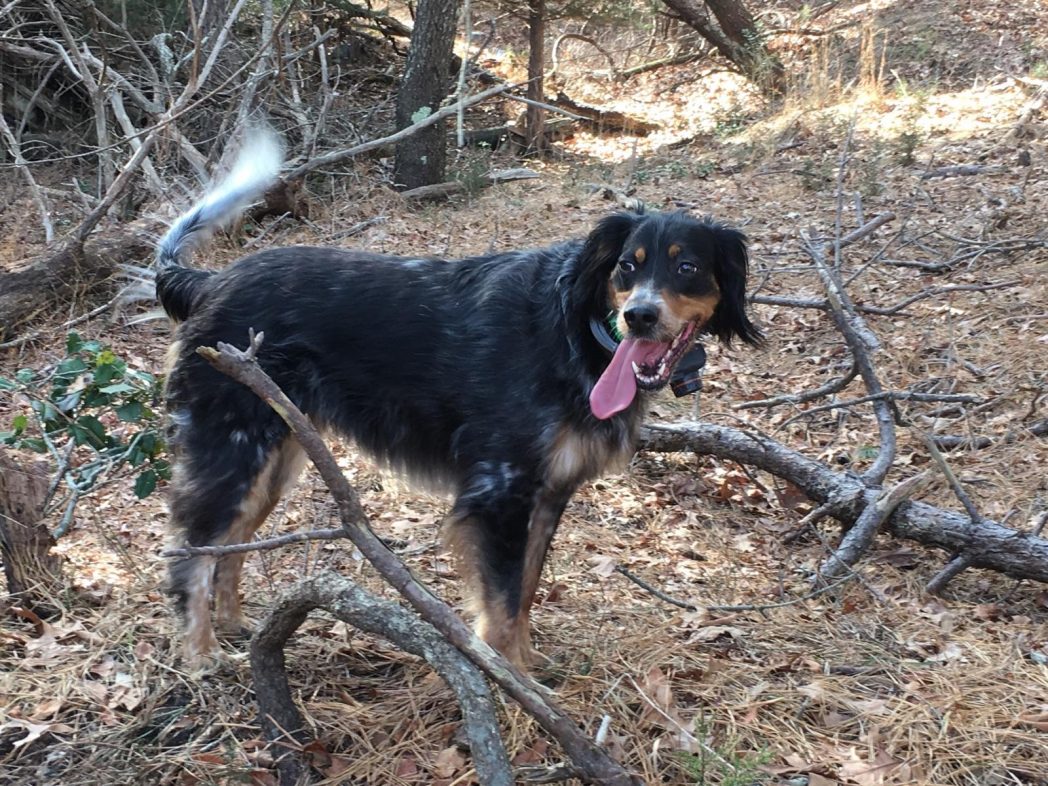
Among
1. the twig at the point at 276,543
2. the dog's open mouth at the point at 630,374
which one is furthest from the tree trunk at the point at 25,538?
the dog's open mouth at the point at 630,374

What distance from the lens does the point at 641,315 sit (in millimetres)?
3775

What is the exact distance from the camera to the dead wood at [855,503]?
4.59 m

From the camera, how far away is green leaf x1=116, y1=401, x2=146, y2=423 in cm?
459

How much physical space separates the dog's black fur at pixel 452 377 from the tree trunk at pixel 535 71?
9.90 metres

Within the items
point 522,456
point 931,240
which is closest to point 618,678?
point 522,456

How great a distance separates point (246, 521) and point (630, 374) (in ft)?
5.92

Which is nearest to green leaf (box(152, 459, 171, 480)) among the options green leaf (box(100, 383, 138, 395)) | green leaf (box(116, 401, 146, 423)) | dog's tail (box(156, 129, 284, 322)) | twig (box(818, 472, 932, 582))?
green leaf (box(116, 401, 146, 423))

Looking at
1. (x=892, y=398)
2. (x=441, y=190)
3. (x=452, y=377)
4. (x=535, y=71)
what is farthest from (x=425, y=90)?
(x=452, y=377)

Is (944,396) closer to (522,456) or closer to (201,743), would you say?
(522,456)

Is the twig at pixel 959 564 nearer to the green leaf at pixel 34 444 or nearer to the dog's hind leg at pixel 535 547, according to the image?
the dog's hind leg at pixel 535 547

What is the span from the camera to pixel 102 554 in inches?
204

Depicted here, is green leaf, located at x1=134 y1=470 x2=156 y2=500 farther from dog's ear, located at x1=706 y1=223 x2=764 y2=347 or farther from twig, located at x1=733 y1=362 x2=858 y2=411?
twig, located at x1=733 y1=362 x2=858 y2=411

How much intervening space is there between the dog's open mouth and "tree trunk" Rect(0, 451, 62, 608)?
8.16 ft

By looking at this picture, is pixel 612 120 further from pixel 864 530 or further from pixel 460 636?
pixel 460 636
